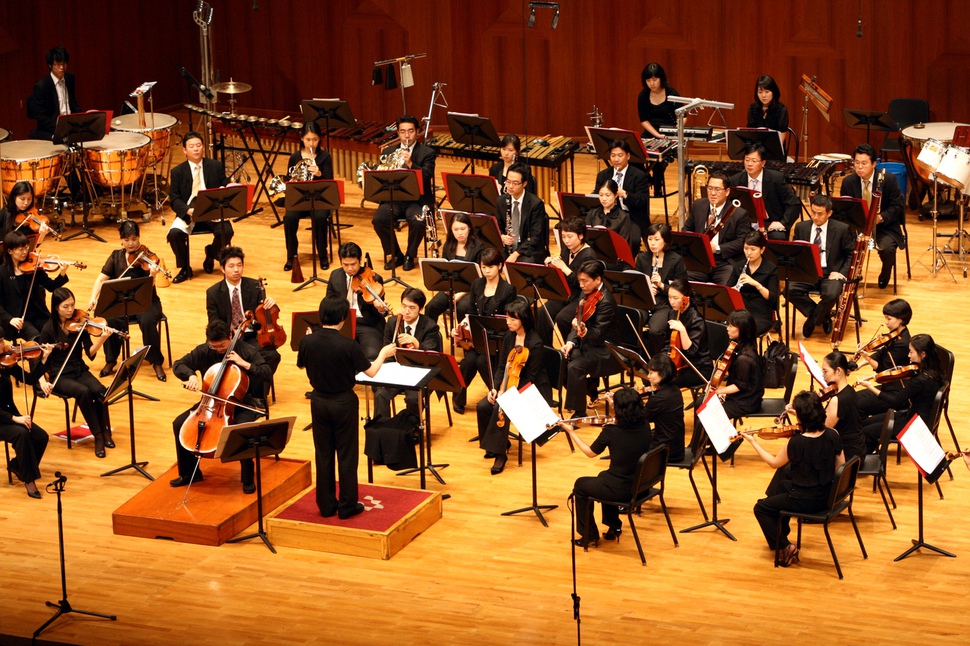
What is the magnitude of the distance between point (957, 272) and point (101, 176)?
26.2ft

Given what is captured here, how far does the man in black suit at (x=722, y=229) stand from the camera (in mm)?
10516

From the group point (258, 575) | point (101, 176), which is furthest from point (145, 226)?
point (258, 575)

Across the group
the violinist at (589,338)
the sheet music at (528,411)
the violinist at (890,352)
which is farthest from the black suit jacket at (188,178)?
the violinist at (890,352)

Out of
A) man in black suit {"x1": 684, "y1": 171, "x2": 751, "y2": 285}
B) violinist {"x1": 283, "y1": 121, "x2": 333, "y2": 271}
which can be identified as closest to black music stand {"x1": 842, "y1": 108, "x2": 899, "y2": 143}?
man in black suit {"x1": 684, "y1": 171, "x2": 751, "y2": 285}

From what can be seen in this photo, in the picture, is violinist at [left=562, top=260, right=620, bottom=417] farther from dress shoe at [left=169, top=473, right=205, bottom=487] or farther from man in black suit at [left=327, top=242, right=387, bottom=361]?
dress shoe at [left=169, top=473, right=205, bottom=487]

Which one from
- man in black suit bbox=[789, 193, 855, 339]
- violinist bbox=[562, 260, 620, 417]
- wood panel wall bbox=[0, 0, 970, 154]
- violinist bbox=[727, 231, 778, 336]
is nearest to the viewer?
violinist bbox=[562, 260, 620, 417]

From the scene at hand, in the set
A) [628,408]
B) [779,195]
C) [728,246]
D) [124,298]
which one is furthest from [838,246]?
[124,298]

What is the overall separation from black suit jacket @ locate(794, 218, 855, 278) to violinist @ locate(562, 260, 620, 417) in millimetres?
2151

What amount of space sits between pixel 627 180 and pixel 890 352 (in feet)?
11.9

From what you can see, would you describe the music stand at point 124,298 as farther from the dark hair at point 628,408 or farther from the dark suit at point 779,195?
the dark suit at point 779,195

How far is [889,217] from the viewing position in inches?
444

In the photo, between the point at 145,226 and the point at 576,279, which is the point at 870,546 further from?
the point at 145,226

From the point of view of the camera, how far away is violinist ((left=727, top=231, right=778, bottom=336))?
32.6ft

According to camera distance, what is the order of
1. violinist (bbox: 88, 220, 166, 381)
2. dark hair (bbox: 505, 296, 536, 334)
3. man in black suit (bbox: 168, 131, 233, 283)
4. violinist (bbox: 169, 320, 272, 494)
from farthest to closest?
1. man in black suit (bbox: 168, 131, 233, 283)
2. violinist (bbox: 88, 220, 166, 381)
3. dark hair (bbox: 505, 296, 536, 334)
4. violinist (bbox: 169, 320, 272, 494)
